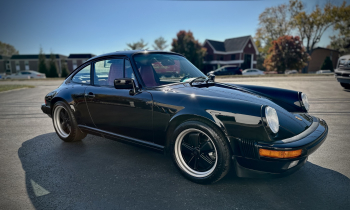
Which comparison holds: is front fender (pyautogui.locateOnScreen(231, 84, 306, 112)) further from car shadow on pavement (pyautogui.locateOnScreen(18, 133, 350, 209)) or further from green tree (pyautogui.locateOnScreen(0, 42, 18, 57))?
green tree (pyautogui.locateOnScreen(0, 42, 18, 57))

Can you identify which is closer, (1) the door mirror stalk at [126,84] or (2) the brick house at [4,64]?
(1) the door mirror stalk at [126,84]

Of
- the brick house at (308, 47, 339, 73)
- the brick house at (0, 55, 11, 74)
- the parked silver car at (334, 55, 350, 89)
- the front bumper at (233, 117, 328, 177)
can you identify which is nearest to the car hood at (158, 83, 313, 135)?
the front bumper at (233, 117, 328, 177)

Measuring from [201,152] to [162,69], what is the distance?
126 centimetres

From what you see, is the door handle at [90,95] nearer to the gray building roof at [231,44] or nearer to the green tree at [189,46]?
the green tree at [189,46]

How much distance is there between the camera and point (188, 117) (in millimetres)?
2535

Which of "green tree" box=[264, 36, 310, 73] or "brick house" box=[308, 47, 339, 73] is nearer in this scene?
"green tree" box=[264, 36, 310, 73]

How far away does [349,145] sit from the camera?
12.1 ft

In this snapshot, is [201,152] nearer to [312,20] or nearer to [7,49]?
[312,20]

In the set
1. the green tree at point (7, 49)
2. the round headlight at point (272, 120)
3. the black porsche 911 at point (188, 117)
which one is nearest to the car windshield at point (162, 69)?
the black porsche 911 at point (188, 117)

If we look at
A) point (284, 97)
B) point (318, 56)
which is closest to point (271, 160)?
point (284, 97)

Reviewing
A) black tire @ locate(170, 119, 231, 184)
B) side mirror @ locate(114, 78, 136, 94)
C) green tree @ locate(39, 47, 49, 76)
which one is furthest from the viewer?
green tree @ locate(39, 47, 49, 76)

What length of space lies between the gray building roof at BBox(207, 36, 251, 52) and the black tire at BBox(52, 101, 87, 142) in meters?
44.2

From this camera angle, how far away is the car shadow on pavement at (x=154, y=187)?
2.20 meters

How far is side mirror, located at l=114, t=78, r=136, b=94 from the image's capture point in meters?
2.82
